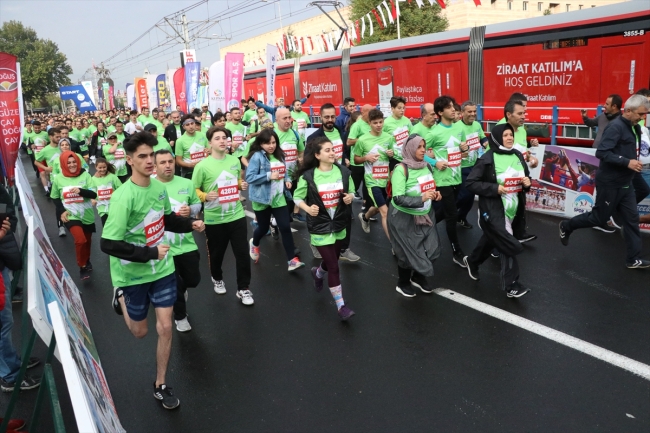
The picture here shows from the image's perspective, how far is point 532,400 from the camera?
3744 mm

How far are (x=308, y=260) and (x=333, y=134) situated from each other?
6.38ft

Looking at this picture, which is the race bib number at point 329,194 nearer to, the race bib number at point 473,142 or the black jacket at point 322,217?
the black jacket at point 322,217

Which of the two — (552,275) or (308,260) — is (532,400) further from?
(308,260)

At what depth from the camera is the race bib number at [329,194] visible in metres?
5.24

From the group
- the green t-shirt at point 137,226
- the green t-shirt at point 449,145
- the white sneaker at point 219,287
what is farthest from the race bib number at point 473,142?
the green t-shirt at point 137,226

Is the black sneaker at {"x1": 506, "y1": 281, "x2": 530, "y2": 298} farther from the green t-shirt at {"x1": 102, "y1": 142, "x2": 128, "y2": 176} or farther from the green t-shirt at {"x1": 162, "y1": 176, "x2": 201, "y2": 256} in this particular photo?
the green t-shirt at {"x1": 102, "y1": 142, "x2": 128, "y2": 176}

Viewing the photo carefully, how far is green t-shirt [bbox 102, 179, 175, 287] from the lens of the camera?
3758 mm

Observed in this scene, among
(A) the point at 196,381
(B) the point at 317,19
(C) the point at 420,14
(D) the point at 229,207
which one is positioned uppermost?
(B) the point at 317,19

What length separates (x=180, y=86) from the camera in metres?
26.6

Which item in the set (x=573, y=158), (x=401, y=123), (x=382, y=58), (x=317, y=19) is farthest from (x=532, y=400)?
(x=317, y=19)

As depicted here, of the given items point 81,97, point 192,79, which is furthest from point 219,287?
point 81,97

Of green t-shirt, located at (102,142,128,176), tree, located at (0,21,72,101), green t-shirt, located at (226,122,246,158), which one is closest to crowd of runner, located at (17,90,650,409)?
green t-shirt, located at (226,122,246,158)

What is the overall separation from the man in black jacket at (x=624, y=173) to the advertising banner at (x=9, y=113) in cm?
761

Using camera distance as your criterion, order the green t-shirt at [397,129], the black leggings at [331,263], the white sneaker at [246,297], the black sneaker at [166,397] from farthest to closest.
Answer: the green t-shirt at [397,129], the white sneaker at [246,297], the black leggings at [331,263], the black sneaker at [166,397]
